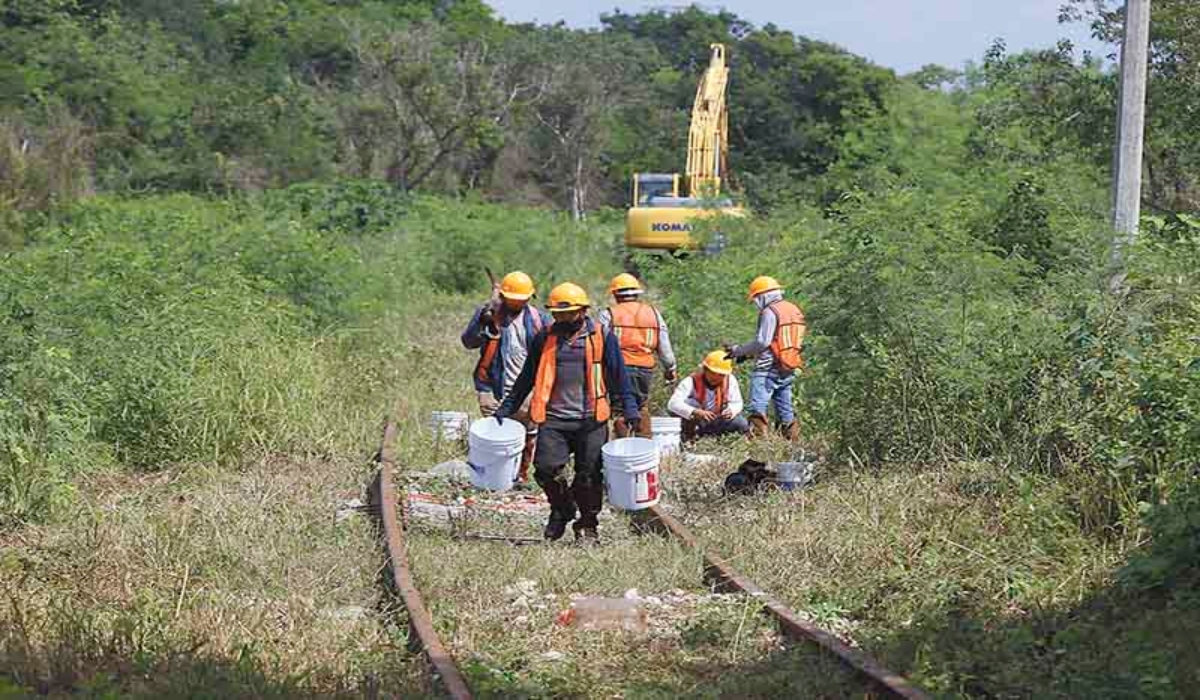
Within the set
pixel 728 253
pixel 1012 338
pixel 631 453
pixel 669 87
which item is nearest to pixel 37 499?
pixel 631 453

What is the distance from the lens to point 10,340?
11.2 metres

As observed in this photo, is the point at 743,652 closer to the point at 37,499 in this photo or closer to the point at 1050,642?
the point at 1050,642

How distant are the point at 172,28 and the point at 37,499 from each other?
58.1m

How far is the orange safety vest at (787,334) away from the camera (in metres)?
14.4

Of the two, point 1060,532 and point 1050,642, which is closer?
point 1050,642

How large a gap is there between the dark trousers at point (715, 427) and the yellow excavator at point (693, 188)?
49.4ft

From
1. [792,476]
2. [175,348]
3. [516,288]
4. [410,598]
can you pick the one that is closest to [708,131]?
[175,348]

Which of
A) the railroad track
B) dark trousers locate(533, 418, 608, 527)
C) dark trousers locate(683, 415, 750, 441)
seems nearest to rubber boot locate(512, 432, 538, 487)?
the railroad track

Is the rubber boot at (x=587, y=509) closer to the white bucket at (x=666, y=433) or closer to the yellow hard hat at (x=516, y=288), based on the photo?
the yellow hard hat at (x=516, y=288)

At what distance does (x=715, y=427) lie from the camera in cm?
1506

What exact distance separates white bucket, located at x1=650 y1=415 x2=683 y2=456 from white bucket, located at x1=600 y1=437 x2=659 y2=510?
3.81m

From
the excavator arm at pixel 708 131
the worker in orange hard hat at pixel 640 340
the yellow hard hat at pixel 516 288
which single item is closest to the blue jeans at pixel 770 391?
the worker in orange hard hat at pixel 640 340

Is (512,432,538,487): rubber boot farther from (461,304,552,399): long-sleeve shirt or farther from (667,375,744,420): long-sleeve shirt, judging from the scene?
(667,375,744,420): long-sleeve shirt

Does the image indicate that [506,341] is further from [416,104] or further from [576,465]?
[416,104]
